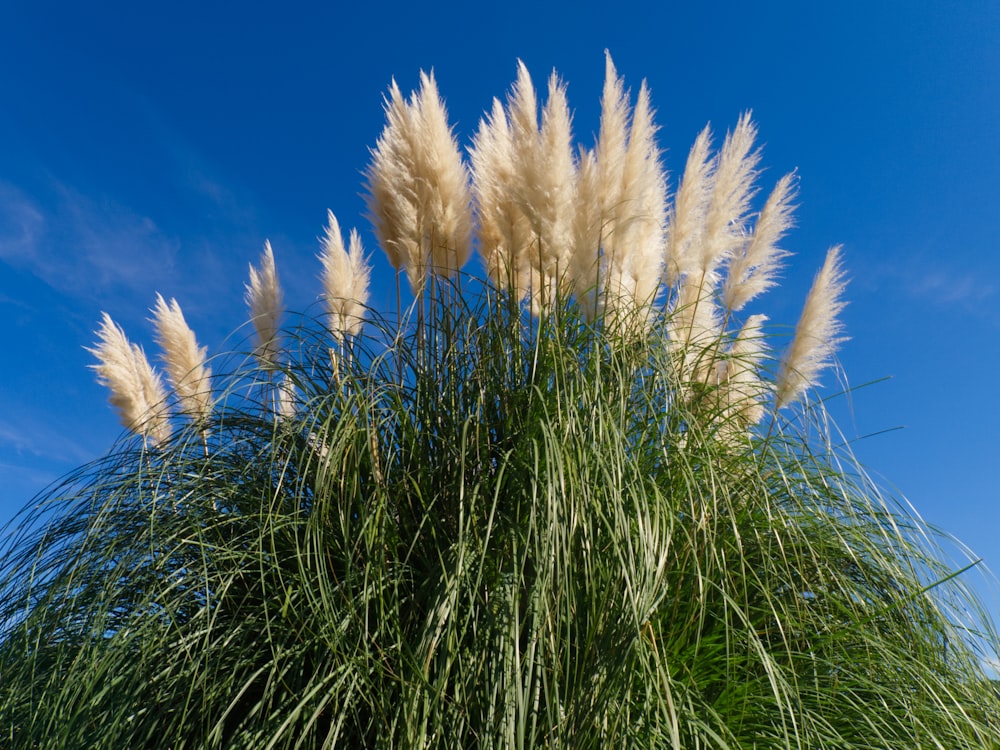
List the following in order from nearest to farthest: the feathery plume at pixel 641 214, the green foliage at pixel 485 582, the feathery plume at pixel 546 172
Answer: the green foliage at pixel 485 582, the feathery plume at pixel 546 172, the feathery plume at pixel 641 214

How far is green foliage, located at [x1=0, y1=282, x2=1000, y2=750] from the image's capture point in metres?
1.75

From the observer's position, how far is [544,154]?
265 centimetres

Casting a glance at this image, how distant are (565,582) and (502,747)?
1.16ft

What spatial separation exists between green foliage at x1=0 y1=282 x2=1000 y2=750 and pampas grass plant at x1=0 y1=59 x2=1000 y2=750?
0.04ft

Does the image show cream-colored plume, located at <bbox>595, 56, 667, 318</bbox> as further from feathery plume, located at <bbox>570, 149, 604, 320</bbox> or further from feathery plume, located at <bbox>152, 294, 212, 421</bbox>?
feathery plume, located at <bbox>152, 294, 212, 421</bbox>

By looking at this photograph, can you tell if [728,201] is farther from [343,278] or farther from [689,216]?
[343,278]

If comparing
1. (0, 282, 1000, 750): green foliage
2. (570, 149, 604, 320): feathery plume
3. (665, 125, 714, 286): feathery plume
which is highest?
(665, 125, 714, 286): feathery plume

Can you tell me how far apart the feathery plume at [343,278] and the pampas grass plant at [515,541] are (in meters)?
0.04

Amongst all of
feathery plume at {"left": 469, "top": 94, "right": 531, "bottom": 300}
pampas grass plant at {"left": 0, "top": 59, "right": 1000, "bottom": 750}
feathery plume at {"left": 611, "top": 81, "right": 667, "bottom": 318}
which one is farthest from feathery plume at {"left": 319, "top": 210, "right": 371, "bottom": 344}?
feathery plume at {"left": 611, "top": 81, "right": 667, "bottom": 318}

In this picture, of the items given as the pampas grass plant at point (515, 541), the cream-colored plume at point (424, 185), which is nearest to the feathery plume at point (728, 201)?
the pampas grass plant at point (515, 541)

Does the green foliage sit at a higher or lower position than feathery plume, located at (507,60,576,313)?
lower

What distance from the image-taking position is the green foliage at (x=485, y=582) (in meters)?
1.75

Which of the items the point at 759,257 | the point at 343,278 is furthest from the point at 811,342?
the point at 343,278

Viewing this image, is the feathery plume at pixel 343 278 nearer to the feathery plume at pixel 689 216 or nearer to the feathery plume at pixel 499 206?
the feathery plume at pixel 499 206
